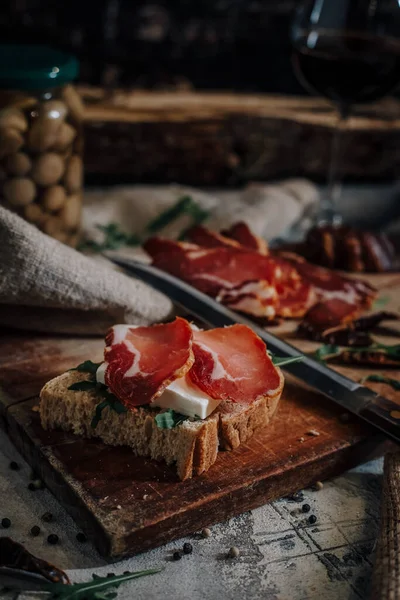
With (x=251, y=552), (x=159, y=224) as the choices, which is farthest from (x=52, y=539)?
(x=159, y=224)

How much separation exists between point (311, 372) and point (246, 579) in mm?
531

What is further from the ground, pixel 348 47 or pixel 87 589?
pixel 348 47

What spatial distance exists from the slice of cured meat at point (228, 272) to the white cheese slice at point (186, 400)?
62 centimetres

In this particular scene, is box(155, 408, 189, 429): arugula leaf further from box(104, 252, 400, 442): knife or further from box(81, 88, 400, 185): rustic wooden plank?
box(81, 88, 400, 185): rustic wooden plank

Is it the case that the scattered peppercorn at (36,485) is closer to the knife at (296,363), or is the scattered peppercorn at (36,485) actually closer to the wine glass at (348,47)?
the knife at (296,363)

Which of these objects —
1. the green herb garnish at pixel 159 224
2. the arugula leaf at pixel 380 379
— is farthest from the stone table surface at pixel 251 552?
the green herb garnish at pixel 159 224

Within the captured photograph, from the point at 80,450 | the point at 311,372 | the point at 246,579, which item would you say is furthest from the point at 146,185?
the point at 246,579

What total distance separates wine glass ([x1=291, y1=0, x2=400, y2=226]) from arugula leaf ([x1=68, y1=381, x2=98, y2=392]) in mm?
1460

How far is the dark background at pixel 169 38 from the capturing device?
3348 mm

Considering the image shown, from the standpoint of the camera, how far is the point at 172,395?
138cm

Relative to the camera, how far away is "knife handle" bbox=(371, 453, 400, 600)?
3.79ft

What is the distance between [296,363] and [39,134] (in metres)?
0.93

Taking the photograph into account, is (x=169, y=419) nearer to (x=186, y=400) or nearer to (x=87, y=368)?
(x=186, y=400)

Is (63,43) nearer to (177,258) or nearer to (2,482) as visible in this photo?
(177,258)
